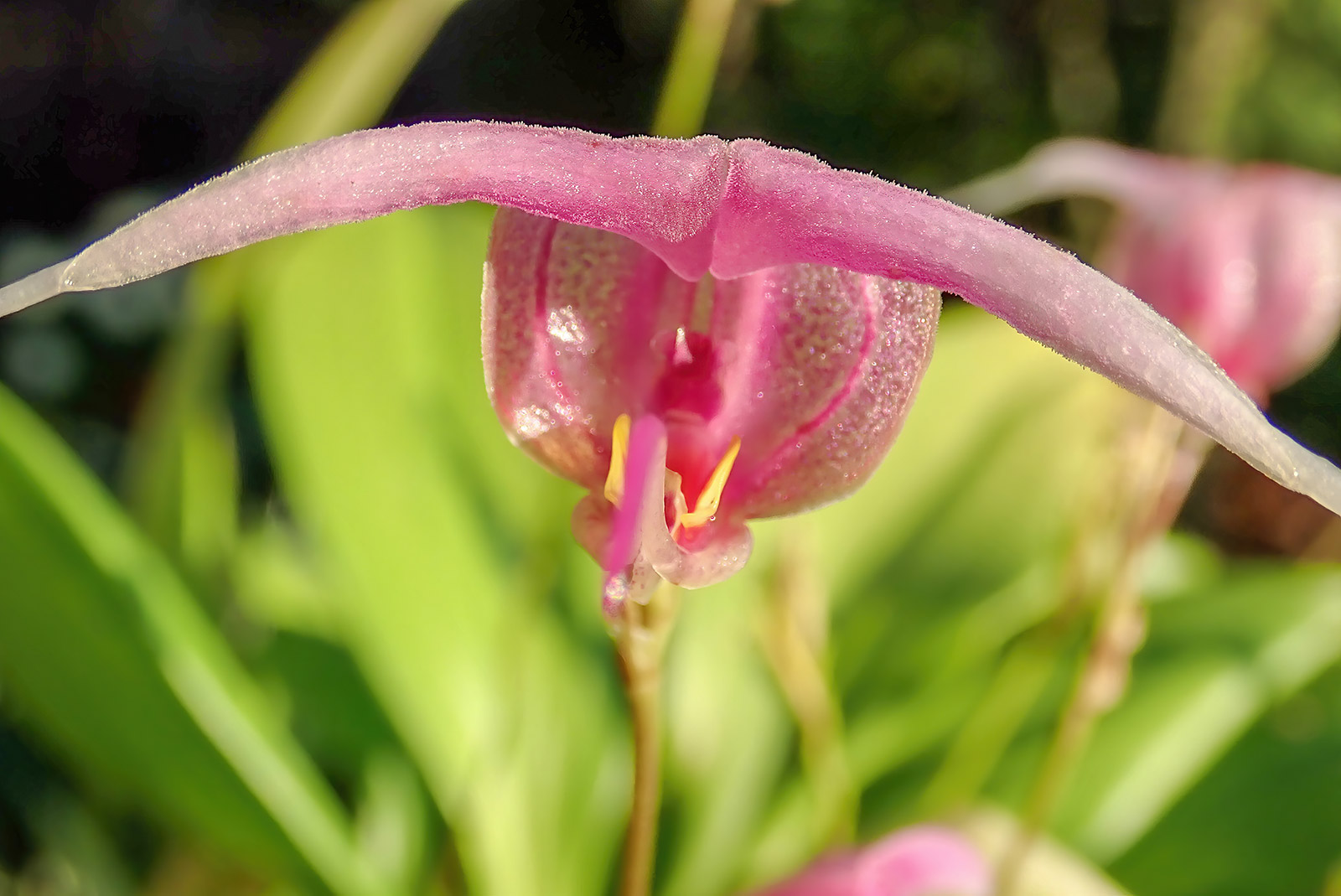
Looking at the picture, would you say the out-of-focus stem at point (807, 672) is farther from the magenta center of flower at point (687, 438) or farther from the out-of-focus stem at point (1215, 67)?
the out-of-focus stem at point (1215, 67)

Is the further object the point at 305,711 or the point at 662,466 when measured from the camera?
the point at 305,711

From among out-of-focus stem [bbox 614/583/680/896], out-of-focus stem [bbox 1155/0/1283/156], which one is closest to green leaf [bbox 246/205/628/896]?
out-of-focus stem [bbox 614/583/680/896]

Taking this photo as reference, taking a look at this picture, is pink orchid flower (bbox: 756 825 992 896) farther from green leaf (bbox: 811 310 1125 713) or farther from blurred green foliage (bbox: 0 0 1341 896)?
green leaf (bbox: 811 310 1125 713)

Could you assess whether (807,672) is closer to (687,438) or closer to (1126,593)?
(1126,593)

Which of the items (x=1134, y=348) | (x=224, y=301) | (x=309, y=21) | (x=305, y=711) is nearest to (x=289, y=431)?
(x=224, y=301)

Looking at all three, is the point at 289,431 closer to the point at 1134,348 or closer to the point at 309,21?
the point at 1134,348

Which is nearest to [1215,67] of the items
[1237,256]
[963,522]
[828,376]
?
[963,522]
